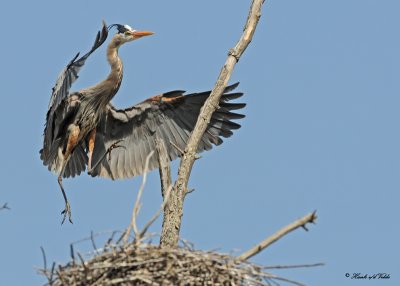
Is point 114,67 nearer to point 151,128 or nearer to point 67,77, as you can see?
point 151,128

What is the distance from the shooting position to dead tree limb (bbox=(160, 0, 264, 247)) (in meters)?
8.22

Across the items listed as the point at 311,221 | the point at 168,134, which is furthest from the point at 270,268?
the point at 168,134

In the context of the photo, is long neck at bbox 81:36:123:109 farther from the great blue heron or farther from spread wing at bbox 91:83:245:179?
spread wing at bbox 91:83:245:179

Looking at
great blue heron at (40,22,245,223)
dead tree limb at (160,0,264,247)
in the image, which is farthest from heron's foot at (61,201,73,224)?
dead tree limb at (160,0,264,247)

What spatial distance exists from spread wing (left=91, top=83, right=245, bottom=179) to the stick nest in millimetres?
4867

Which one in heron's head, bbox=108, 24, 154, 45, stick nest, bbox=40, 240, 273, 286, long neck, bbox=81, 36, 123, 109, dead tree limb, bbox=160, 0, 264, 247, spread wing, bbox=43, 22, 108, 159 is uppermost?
heron's head, bbox=108, 24, 154, 45

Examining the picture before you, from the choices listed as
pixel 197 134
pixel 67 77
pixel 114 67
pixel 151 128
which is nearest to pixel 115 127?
pixel 151 128

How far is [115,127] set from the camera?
12.5 meters

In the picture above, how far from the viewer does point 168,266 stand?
21.8 ft

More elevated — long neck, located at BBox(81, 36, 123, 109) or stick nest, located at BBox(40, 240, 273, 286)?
long neck, located at BBox(81, 36, 123, 109)

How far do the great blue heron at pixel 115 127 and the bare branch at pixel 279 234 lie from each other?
473 cm

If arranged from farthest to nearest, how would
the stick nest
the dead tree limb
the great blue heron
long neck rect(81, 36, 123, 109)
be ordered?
long neck rect(81, 36, 123, 109) → the great blue heron → the dead tree limb → the stick nest

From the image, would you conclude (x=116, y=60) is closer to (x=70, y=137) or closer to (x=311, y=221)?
(x=70, y=137)

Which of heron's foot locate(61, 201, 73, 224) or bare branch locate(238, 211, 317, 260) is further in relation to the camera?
heron's foot locate(61, 201, 73, 224)
